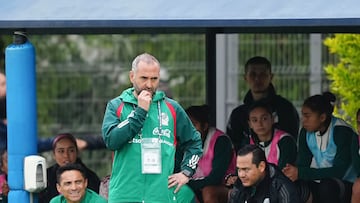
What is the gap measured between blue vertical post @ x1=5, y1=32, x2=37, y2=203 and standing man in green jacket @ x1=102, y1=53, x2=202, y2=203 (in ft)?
2.78

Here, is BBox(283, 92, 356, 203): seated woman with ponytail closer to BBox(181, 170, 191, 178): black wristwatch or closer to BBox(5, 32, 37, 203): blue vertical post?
BBox(181, 170, 191, 178): black wristwatch

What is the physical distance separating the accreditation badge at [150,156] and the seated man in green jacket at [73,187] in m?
1.18

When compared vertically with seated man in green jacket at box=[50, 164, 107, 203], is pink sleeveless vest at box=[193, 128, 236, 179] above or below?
above

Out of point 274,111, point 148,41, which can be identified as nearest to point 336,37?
point 274,111

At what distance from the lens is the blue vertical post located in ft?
33.7

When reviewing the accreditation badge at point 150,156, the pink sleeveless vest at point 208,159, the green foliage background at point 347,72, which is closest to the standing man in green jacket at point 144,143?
the accreditation badge at point 150,156

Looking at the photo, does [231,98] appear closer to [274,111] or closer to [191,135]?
[274,111]

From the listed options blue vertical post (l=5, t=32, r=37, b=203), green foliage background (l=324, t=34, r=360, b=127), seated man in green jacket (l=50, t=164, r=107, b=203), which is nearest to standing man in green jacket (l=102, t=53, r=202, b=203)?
blue vertical post (l=5, t=32, r=37, b=203)

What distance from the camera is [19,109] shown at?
10273mm

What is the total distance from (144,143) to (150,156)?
98mm
